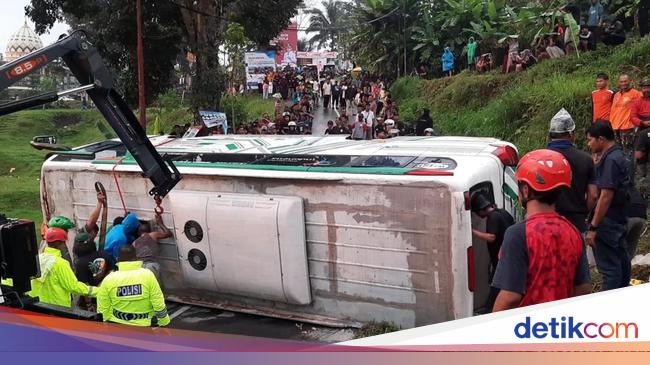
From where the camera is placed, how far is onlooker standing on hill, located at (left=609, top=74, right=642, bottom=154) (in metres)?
8.99

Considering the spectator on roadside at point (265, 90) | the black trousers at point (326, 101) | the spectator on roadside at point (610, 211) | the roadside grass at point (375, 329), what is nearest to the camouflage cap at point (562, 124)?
the spectator on roadside at point (610, 211)

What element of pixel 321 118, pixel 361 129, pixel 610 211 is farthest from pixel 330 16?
pixel 610 211

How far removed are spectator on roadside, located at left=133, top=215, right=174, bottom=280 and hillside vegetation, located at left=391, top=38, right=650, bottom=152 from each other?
7131mm

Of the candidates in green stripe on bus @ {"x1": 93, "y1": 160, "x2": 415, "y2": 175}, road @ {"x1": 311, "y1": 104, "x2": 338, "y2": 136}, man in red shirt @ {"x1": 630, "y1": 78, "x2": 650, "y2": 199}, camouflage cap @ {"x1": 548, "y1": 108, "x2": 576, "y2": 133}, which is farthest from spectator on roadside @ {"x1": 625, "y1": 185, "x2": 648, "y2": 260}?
road @ {"x1": 311, "y1": 104, "x2": 338, "y2": 136}

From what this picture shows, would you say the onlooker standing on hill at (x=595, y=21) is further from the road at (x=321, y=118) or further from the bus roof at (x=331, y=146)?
the bus roof at (x=331, y=146)

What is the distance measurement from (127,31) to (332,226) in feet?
48.8

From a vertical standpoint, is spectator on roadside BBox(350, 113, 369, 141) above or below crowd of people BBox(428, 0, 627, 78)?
below

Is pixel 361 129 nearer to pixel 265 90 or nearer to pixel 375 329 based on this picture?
pixel 375 329

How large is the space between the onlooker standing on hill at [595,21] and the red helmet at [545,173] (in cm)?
1228

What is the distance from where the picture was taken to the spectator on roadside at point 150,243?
19.4 ft

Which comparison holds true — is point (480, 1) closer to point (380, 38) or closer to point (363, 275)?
point (380, 38)

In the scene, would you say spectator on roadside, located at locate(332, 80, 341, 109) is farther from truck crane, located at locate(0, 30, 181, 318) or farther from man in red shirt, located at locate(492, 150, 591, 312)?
man in red shirt, located at locate(492, 150, 591, 312)

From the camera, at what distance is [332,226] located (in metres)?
5.29

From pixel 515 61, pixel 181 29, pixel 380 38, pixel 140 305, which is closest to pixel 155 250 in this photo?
pixel 140 305
